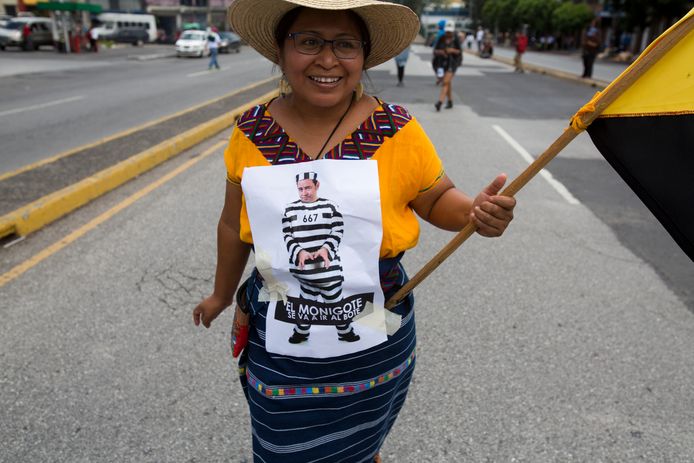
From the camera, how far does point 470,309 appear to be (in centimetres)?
354

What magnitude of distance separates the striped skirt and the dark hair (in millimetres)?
624

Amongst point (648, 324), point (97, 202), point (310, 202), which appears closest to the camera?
point (310, 202)

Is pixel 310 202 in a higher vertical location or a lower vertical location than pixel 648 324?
higher

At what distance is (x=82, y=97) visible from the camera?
44.3 ft

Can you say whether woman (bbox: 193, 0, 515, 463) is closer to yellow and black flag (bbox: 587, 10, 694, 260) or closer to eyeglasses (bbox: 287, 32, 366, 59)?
eyeglasses (bbox: 287, 32, 366, 59)

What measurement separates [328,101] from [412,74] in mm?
20811

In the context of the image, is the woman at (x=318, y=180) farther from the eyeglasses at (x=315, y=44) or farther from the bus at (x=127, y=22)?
the bus at (x=127, y=22)

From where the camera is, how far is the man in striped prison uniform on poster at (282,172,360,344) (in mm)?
1361

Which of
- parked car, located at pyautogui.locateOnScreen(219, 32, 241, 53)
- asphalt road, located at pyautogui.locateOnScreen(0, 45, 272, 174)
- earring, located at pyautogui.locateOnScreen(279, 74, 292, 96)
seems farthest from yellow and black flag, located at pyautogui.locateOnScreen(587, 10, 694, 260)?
parked car, located at pyautogui.locateOnScreen(219, 32, 241, 53)

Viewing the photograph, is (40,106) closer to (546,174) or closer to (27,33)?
(546,174)

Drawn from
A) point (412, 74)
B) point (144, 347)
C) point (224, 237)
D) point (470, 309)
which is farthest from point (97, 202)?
point (412, 74)

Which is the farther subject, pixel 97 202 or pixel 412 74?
pixel 412 74

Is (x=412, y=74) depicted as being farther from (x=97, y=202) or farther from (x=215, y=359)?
(x=215, y=359)

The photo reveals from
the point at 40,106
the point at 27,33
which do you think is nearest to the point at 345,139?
the point at 40,106
